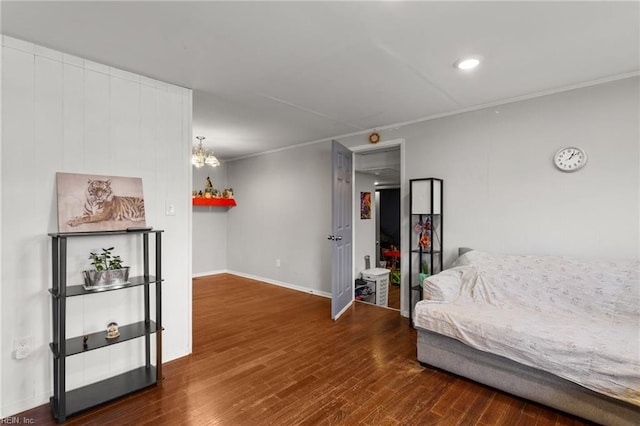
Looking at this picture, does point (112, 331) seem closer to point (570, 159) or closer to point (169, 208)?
point (169, 208)

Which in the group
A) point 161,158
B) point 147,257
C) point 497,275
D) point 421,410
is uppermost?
point 161,158

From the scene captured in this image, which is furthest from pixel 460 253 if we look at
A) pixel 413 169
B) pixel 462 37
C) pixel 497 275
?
pixel 462 37

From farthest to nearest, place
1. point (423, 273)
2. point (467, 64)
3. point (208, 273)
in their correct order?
1. point (208, 273)
2. point (423, 273)
3. point (467, 64)

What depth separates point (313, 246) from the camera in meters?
5.17

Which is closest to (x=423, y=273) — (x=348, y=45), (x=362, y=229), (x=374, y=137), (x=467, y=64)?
(x=374, y=137)

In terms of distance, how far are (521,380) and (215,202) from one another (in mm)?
5392

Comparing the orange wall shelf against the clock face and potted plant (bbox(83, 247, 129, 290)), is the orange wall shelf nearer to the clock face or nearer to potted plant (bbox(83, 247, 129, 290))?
potted plant (bbox(83, 247, 129, 290))

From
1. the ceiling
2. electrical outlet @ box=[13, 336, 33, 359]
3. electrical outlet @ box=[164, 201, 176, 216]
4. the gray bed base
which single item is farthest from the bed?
electrical outlet @ box=[13, 336, 33, 359]

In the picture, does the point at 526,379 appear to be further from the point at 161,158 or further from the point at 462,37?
the point at 161,158

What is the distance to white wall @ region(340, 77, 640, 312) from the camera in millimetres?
2639

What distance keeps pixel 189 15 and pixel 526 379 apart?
320 centimetres

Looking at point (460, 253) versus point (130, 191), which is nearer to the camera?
point (130, 191)

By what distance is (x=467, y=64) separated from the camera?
96.2 inches

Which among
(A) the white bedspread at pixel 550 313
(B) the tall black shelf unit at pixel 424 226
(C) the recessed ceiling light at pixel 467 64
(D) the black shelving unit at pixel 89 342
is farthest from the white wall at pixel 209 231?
(C) the recessed ceiling light at pixel 467 64
